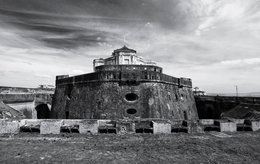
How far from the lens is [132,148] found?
252 inches

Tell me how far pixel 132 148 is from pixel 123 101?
9242 mm

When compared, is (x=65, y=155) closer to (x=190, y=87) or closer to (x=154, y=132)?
(x=154, y=132)

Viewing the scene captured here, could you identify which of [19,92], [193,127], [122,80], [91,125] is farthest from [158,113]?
[19,92]

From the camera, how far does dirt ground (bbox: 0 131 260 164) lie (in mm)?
5430

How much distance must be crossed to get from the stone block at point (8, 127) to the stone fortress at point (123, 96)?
768cm

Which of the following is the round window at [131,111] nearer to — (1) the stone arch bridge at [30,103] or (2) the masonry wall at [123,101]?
(2) the masonry wall at [123,101]

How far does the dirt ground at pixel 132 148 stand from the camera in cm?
543

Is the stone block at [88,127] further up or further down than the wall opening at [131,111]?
further down

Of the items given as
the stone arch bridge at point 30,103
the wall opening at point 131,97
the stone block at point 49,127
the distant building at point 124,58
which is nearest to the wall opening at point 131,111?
the wall opening at point 131,97

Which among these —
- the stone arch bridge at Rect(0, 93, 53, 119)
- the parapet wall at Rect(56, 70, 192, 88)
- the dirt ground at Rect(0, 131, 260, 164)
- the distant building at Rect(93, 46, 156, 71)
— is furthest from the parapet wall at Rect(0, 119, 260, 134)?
the distant building at Rect(93, 46, 156, 71)

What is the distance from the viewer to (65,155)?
5707 millimetres

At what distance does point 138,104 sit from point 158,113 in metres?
2.23

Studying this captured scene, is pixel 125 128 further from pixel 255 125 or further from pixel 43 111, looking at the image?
pixel 43 111

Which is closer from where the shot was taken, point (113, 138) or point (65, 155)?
point (65, 155)
